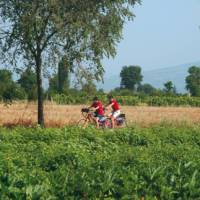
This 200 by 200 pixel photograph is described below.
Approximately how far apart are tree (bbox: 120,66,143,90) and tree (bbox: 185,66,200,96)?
15.5m

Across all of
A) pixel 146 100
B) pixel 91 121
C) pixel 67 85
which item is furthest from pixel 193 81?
pixel 91 121

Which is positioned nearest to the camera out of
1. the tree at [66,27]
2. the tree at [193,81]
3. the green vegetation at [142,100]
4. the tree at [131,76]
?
the tree at [66,27]

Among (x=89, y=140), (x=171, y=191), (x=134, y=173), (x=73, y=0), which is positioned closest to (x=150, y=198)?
(x=171, y=191)

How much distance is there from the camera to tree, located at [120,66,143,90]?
127m

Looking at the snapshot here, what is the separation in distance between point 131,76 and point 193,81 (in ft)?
77.3

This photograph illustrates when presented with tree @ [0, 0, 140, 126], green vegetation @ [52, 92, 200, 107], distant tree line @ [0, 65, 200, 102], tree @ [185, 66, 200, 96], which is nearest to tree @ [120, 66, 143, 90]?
distant tree line @ [0, 65, 200, 102]

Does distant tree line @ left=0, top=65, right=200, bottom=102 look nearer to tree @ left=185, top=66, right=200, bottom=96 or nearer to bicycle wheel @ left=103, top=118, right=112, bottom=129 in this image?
tree @ left=185, top=66, right=200, bottom=96

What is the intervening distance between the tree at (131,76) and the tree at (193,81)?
15.5 meters

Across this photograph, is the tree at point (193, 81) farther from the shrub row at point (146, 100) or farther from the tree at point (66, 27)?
the tree at point (66, 27)

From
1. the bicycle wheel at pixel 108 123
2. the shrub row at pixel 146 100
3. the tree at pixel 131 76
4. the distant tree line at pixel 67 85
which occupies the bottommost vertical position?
the bicycle wheel at pixel 108 123

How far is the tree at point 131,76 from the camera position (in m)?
127

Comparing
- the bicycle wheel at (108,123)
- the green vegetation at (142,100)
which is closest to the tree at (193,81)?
the green vegetation at (142,100)

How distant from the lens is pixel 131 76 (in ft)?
420

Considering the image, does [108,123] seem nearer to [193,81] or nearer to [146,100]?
[146,100]
